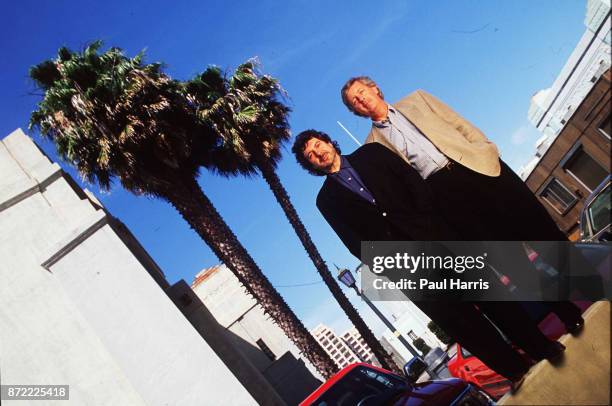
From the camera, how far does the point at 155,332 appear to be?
16.7 feet

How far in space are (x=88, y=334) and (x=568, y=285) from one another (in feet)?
20.0

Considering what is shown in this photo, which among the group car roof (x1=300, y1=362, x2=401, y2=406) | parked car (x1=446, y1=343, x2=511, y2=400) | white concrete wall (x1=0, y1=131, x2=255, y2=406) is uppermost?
white concrete wall (x1=0, y1=131, x2=255, y2=406)

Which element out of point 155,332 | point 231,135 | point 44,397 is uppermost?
point 231,135

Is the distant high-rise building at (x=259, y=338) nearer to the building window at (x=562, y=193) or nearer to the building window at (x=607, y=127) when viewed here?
the building window at (x=562, y=193)

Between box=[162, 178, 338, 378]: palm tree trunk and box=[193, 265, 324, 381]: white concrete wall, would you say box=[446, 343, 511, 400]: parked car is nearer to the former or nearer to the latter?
box=[162, 178, 338, 378]: palm tree trunk

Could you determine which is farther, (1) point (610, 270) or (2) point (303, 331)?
(2) point (303, 331)

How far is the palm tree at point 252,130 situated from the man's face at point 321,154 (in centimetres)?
841

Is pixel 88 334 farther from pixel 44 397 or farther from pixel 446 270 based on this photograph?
pixel 446 270

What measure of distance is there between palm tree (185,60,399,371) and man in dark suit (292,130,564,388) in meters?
8.45

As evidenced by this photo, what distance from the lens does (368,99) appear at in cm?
196

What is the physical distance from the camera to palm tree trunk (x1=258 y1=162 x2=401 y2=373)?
1073 cm

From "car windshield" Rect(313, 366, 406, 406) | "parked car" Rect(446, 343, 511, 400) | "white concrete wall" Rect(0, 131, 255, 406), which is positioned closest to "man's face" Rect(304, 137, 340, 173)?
"car windshield" Rect(313, 366, 406, 406)

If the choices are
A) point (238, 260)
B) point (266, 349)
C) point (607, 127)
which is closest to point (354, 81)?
point (607, 127)

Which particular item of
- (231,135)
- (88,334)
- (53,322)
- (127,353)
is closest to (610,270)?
(127,353)
